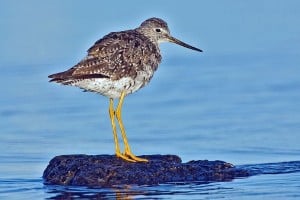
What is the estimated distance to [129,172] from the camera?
43.5ft

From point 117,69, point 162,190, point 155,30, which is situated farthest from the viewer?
point 155,30

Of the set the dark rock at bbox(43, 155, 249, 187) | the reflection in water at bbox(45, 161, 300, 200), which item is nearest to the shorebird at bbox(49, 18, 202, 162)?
the dark rock at bbox(43, 155, 249, 187)

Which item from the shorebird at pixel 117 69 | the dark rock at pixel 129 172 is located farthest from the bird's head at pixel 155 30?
the dark rock at pixel 129 172

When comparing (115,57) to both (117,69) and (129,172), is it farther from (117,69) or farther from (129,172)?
(129,172)

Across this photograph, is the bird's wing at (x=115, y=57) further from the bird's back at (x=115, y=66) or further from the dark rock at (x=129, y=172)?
the dark rock at (x=129, y=172)

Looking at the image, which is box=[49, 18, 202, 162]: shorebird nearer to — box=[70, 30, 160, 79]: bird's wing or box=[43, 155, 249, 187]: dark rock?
box=[70, 30, 160, 79]: bird's wing

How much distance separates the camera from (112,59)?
45.5ft

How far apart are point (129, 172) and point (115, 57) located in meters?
1.51

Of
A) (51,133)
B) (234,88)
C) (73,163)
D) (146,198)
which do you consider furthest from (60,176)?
(234,88)

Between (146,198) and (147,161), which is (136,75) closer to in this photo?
(147,161)

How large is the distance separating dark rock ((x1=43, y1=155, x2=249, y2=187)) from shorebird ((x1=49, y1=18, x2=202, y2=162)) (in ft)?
1.15

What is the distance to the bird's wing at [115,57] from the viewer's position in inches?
539

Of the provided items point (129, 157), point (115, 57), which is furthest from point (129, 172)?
point (115, 57)

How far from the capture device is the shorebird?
1359 centimetres
